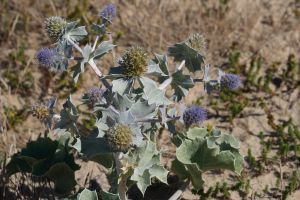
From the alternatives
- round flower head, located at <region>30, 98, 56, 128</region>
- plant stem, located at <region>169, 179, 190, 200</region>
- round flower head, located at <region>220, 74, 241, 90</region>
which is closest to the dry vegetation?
plant stem, located at <region>169, 179, 190, 200</region>

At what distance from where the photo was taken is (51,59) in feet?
8.82

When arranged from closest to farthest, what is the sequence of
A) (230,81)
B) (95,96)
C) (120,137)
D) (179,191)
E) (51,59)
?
(120,137)
(51,59)
(95,96)
(230,81)
(179,191)

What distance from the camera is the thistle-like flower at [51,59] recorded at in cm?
269

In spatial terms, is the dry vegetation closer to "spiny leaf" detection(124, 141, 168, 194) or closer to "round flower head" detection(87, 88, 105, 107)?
"spiny leaf" detection(124, 141, 168, 194)

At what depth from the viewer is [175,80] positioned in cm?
296

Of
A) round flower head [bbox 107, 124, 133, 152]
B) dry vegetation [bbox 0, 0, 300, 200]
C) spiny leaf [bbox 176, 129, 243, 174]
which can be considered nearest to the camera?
round flower head [bbox 107, 124, 133, 152]

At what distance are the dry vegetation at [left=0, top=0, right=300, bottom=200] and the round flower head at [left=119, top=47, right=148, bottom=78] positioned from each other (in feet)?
3.66

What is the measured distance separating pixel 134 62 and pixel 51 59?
44 centimetres

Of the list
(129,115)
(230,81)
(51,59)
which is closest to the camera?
(129,115)

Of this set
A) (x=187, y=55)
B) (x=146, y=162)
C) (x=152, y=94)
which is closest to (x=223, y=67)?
(x=187, y=55)

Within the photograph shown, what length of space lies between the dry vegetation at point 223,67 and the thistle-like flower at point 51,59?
1099 millimetres

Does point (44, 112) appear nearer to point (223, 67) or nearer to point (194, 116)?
point (194, 116)

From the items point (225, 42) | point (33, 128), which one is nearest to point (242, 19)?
point (225, 42)

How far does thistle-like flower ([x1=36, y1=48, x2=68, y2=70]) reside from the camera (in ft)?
8.82
